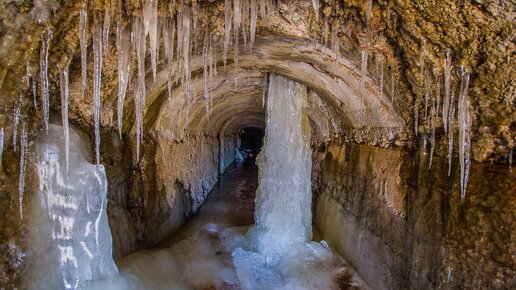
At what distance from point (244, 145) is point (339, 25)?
74.7ft

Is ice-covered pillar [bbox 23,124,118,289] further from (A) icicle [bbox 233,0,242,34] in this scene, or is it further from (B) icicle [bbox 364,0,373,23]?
(B) icicle [bbox 364,0,373,23]

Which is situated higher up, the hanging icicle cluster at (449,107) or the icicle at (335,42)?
the icicle at (335,42)

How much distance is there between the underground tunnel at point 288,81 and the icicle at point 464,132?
0.01m

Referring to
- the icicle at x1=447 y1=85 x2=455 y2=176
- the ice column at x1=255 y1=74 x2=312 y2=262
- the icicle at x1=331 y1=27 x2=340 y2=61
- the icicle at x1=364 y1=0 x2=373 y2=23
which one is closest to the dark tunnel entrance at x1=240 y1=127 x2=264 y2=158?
the ice column at x1=255 y1=74 x2=312 y2=262

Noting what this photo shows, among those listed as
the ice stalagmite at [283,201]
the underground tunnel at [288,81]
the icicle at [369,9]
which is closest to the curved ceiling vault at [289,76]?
the underground tunnel at [288,81]

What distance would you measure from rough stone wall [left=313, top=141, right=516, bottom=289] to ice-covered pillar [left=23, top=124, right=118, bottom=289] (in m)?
3.36

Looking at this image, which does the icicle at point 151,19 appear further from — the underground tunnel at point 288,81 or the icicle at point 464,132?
the icicle at point 464,132

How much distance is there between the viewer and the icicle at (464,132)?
9.95ft

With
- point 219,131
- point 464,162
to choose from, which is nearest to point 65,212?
point 464,162

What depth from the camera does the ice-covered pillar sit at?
348 centimetres

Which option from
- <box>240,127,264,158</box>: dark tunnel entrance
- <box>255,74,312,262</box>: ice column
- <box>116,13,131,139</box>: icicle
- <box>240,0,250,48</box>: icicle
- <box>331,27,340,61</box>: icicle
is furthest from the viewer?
<box>240,127,264,158</box>: dark tunnel entrance

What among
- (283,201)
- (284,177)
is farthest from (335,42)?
(283,201)

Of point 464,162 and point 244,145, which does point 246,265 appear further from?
point 244,145

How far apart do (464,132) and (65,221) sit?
390 cm
